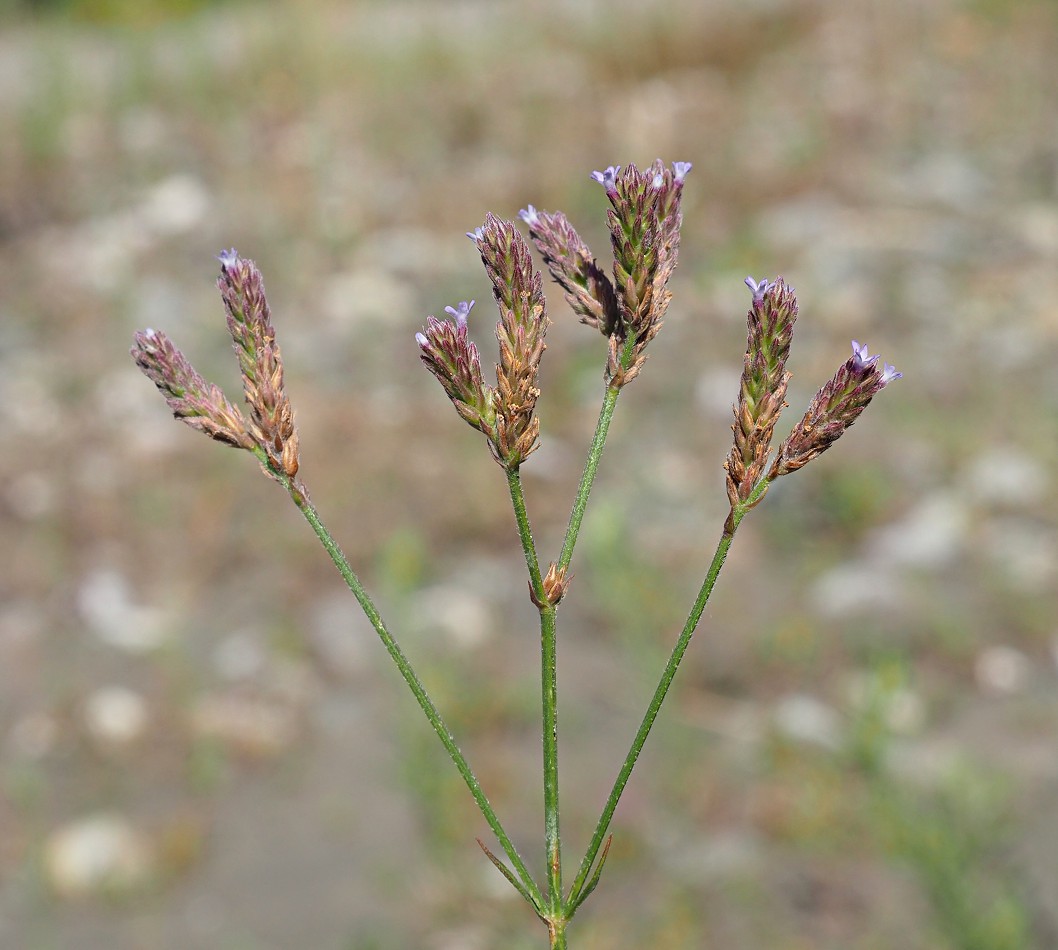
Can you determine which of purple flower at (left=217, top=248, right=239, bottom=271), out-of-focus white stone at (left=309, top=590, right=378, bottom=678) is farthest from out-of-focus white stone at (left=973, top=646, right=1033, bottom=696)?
purple flower at (left=217, top=248, right=239, bottom=271)

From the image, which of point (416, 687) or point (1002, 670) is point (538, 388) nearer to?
point (416, 687)

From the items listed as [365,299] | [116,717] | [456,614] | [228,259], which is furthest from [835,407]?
[365,299]

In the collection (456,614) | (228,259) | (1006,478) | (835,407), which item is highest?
(1006,478)

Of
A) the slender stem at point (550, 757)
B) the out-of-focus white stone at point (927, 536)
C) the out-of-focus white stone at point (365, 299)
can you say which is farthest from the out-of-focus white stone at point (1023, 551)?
the slender stem at point (550, 757)

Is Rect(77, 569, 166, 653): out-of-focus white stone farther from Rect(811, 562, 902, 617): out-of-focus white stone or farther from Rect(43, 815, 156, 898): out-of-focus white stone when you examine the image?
Rect(811, 562, 902, 617): out-of-focus white stone

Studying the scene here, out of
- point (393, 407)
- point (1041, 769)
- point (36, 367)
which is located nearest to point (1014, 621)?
point (1041, 769)

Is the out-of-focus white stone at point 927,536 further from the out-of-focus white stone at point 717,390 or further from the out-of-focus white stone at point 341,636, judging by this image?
the out-of-focus white stone at point 341,636
